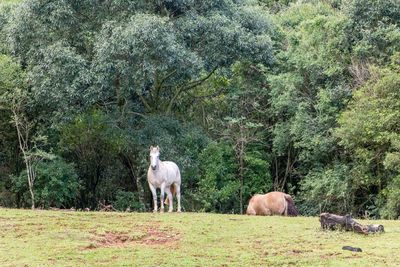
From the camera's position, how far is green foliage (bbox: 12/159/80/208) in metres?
23.1

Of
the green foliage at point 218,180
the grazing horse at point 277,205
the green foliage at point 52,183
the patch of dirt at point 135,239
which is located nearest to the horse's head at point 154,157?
the grazing horse at point 277,205

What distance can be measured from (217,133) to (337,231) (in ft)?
48.5

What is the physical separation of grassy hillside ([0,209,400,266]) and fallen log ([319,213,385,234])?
17 cm

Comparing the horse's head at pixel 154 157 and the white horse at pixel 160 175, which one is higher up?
the horse's head at pixel 154 157

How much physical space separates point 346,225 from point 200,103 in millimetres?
15455

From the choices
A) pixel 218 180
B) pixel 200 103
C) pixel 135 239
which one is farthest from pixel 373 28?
pixel 135 239

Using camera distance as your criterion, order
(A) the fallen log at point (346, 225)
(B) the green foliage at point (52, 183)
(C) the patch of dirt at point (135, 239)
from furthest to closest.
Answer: (B) the green foliage at point (52, 183) < (A) the fallen log at point (346, 225) < (C) the patch of dirt at point (135, 239)

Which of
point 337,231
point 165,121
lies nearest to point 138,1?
point 165,121

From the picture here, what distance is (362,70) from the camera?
76.7 feet

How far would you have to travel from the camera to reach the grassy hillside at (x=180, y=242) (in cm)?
1038

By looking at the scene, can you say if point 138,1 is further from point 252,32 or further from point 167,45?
point 252,32

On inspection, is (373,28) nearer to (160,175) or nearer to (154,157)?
(160,175)

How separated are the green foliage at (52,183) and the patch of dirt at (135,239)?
10431 millimetres

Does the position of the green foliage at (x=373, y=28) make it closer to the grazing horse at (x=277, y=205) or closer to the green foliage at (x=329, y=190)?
the green foliage at (x=329, y=190)
